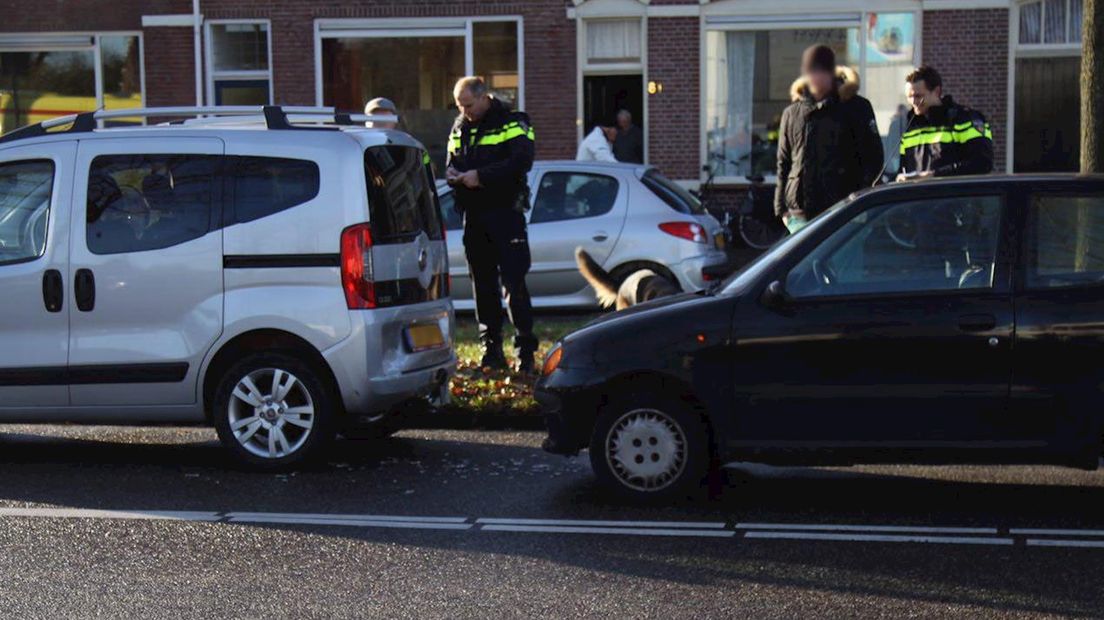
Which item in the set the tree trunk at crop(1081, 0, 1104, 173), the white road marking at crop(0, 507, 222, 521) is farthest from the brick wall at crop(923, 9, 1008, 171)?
the white road marking at crop(0, 507, 222, 521)

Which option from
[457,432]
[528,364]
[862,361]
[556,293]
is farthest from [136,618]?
[556,293]

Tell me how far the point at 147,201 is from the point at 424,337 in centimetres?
168

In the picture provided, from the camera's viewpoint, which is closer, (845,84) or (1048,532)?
(1048,532)

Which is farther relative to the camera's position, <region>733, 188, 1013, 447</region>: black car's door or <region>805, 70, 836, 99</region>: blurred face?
<region>805, 70, 836, 99</region>: blurred face

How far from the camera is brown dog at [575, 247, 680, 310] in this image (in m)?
10.7

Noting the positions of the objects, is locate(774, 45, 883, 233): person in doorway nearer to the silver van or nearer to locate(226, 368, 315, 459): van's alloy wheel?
the silver van

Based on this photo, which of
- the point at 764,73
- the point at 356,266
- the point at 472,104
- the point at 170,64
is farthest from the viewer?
the point at 170,64

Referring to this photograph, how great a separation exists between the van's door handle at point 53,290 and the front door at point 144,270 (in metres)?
0.06

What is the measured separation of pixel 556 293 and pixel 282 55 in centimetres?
937

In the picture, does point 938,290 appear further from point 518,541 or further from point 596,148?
point 596,148

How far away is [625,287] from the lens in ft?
36.3

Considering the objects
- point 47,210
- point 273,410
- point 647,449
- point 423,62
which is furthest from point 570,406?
point 423,62

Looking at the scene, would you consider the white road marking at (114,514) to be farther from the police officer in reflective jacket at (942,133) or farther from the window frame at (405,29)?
the window frame at (405,29)

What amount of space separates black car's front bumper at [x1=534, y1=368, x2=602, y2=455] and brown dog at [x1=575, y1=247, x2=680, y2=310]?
273 cm
